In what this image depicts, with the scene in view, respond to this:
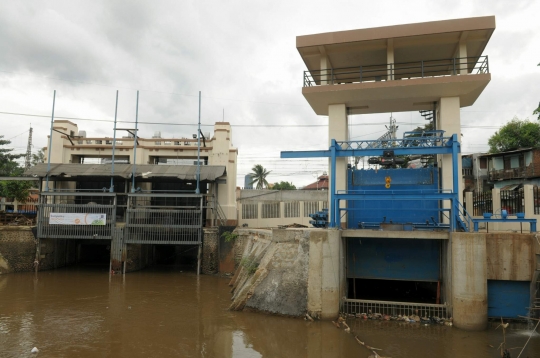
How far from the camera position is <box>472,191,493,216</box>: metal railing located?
15328 mm

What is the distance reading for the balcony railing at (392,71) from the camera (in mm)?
14469

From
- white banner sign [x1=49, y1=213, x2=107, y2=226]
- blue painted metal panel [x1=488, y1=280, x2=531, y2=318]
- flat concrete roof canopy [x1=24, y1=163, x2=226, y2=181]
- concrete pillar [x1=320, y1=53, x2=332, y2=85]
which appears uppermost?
concrete pillar [x1=320, y1=53, x2=332, y2=85]

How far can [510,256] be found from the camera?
36.2 ft

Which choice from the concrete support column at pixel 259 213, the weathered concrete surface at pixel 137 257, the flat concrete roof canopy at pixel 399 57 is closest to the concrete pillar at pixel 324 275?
the flat concrete roof canopy at pixel 399 57

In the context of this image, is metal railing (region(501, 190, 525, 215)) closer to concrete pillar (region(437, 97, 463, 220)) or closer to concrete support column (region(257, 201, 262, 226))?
concrete pillar (region(437, 97, 463, 220))

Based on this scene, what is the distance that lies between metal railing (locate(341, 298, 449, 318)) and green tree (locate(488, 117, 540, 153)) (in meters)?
30.3

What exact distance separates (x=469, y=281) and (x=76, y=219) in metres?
20.7

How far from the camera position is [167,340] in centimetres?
1042

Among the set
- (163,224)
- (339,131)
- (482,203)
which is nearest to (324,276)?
(339,131)

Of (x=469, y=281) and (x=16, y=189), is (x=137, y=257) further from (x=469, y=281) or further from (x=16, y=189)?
(x=469, y=281)

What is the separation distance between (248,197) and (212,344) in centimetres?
1839

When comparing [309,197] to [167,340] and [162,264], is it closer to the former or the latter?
[162,264]

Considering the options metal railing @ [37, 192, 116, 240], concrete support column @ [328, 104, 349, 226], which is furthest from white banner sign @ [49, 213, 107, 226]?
concrete support column @ [328, 104, 349, 226]

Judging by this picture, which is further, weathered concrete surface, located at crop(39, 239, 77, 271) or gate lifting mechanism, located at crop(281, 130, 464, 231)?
weathered concrete surface, located at crop(39, 239, 77, 271)
